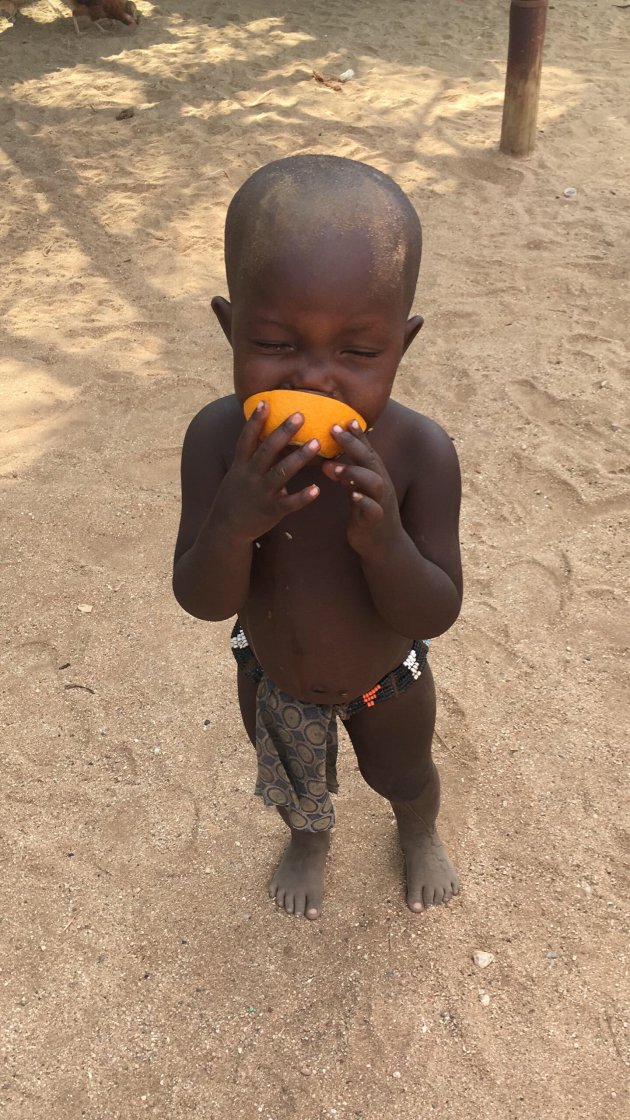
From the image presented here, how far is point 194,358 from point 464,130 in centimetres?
353

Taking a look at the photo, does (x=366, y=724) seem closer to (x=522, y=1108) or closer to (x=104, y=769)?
(x=522, y=1108)

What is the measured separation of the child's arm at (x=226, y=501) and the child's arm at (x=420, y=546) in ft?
0.49

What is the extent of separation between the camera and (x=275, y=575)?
174 cm

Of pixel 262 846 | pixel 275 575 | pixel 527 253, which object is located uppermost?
pixel 275 575

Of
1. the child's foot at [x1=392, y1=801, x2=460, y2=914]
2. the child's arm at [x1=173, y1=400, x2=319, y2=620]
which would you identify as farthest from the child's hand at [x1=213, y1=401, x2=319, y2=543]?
the child's foot at [x1=392, y1=801, x2=460, y2=914]

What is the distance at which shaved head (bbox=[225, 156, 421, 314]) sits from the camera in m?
1.37

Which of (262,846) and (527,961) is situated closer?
(527,961)

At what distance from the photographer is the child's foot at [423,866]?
2316mm

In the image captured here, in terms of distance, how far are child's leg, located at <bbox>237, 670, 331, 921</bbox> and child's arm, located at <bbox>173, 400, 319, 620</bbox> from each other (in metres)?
0.73

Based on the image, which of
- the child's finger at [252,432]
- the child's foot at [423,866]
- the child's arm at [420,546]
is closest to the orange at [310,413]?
the child's finger at [252,432]

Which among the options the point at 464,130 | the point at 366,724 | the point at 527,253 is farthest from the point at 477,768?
the point at 464,130

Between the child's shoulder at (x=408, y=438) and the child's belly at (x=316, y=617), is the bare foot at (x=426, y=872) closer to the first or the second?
the child's belly at (x=316, y=617)

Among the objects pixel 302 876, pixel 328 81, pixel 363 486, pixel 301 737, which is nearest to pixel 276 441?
pixel 363 486

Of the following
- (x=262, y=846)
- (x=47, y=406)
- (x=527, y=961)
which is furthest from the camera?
(x=47, y=406)
